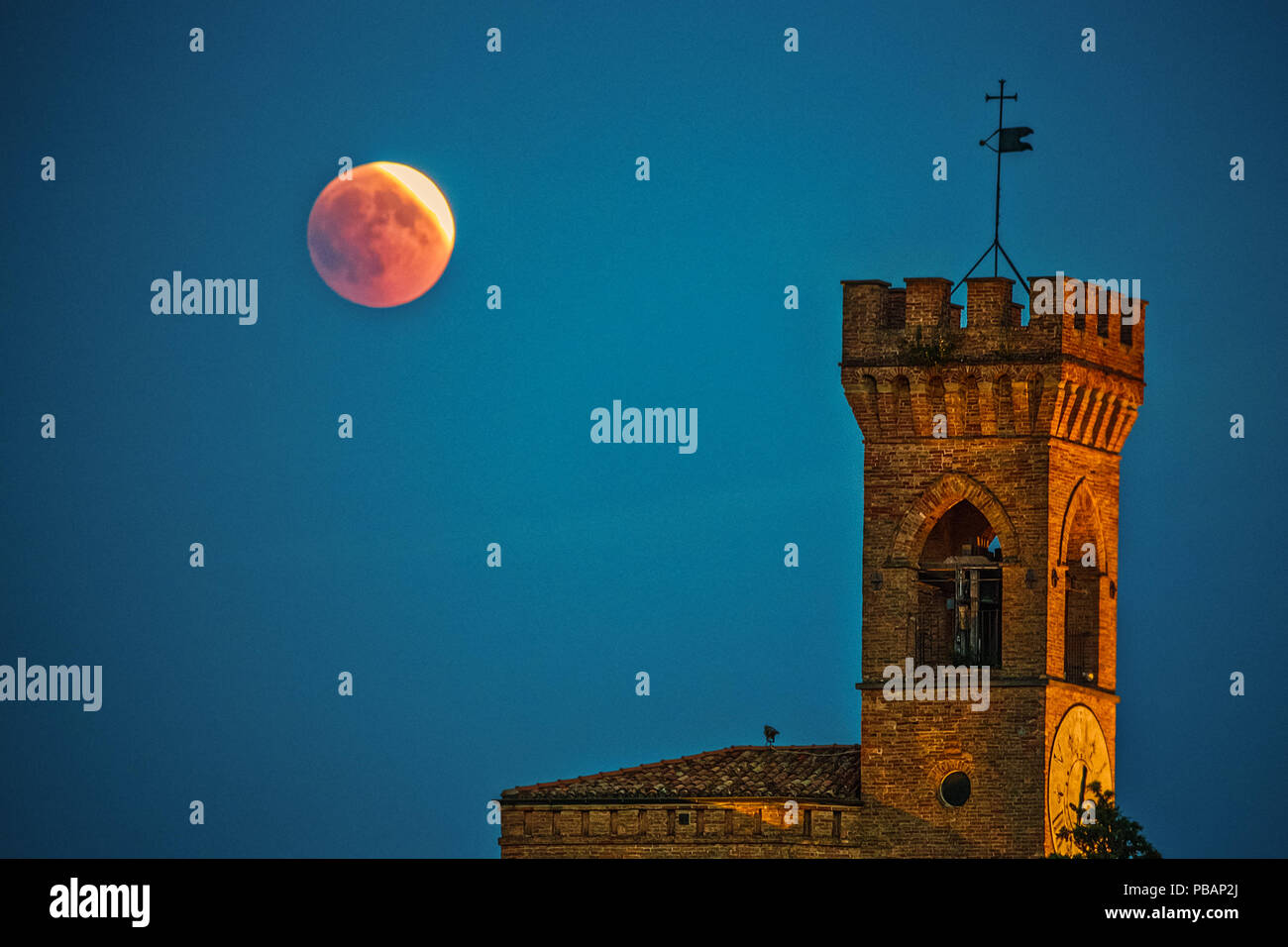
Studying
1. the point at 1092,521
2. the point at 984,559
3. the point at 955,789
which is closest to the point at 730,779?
the point at 955,789

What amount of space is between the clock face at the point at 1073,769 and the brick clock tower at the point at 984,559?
4 cm

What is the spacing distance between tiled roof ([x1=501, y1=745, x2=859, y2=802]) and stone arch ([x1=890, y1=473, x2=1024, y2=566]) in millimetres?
4068

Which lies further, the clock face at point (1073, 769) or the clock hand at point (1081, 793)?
the clock hand at point (1081, 793)

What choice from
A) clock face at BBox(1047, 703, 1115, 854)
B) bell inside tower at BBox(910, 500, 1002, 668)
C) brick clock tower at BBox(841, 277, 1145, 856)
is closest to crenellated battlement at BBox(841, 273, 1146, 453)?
brick clock tower at BBox(841, 277, 1145, 856)

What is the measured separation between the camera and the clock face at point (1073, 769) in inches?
2015

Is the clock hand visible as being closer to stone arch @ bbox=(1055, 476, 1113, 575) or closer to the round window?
the round window

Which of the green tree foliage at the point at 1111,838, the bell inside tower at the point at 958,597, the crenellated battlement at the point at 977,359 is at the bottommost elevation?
the green tree foliage at the point at 1111,838

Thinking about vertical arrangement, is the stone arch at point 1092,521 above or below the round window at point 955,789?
above

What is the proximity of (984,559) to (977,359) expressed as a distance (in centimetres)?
361

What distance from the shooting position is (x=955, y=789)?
2035 inches

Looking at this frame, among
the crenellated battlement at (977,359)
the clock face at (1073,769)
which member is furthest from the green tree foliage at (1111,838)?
the crenellated battlement at (977,359)

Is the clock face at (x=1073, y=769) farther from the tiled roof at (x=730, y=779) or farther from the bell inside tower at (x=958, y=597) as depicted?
the tiled roof at (x=730, y=779)
